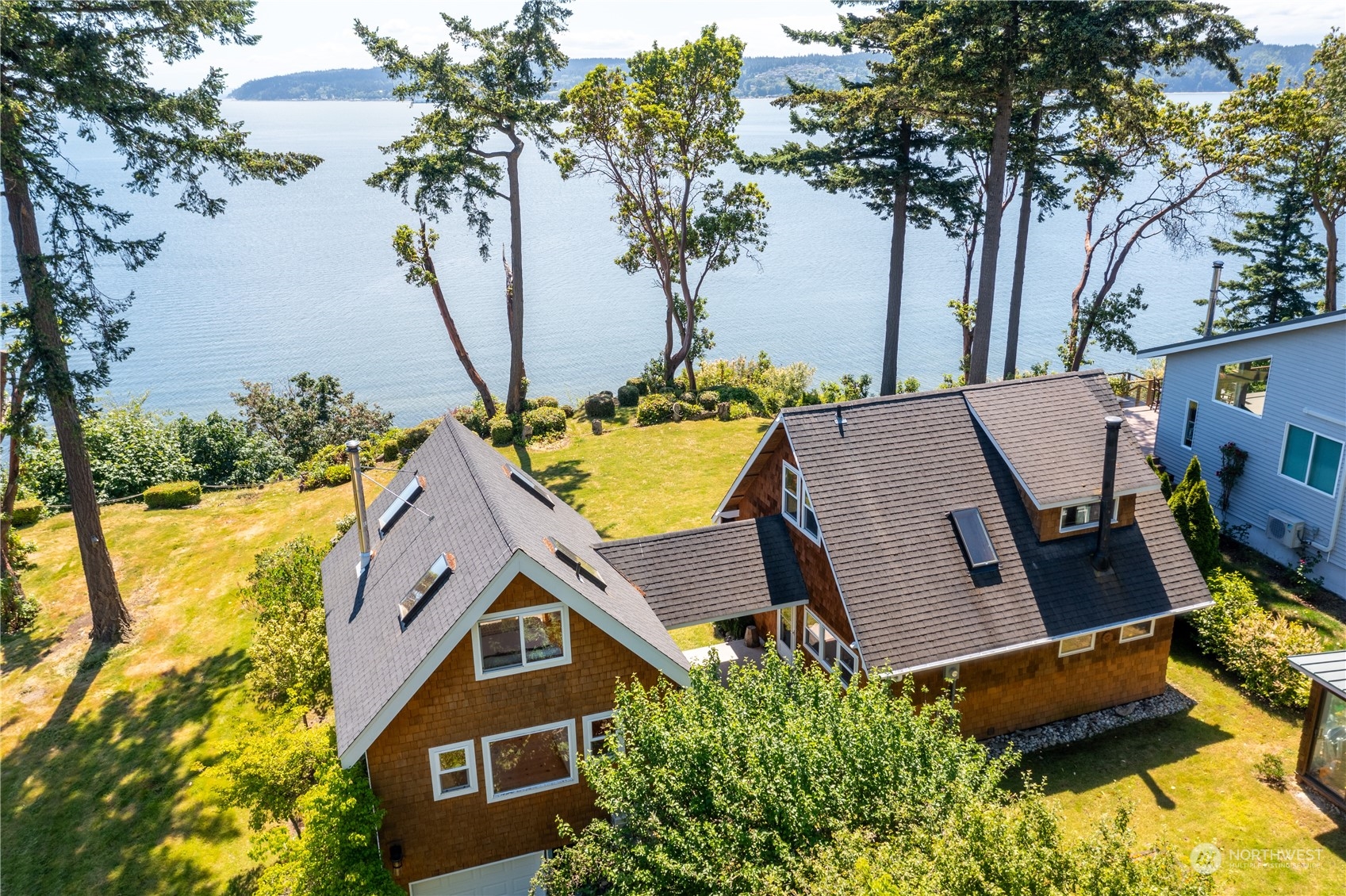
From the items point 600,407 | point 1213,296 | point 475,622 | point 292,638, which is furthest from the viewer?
point 600,407

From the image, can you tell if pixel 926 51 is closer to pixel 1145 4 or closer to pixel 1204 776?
pixel 1145 4

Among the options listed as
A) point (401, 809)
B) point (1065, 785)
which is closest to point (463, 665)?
point (401, 809)

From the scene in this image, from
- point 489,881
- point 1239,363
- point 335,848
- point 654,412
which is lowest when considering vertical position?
point 489,881

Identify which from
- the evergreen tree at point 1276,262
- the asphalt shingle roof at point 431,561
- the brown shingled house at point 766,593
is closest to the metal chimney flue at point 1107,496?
the brown shingled house at point 766,593

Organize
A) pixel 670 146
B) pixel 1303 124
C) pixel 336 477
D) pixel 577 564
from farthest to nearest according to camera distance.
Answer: pixel 670 146 → pixel 336 477 → pixel 1303 124 → pixel 577 564

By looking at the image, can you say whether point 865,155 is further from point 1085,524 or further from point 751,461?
point 1085,524

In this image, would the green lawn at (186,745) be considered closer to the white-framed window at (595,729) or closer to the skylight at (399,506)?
the skylight at (399,506)

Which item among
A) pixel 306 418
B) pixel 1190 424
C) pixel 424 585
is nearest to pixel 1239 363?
pixel 1190 424
